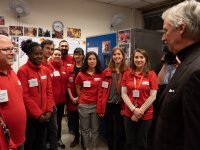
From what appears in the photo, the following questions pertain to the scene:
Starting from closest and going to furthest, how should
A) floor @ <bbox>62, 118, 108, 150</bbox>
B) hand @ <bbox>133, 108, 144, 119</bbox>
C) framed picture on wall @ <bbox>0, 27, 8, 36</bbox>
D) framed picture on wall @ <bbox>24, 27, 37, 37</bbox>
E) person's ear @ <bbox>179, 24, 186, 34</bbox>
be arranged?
person's ear @ <bbox>179, 24, 186, 34</bbox>
hand @ <bbox>133, 108, 144, 119</bbox>
floor @ <bbox>62, 118, 108, 150</bbox>
framed picture on wall @ <bbox>0, 27, 8, 36</bbox>
framed picture on wall @ <bbox>24, 27, 37, 37</bbox>

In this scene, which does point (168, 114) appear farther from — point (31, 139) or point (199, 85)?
point (31, 139)

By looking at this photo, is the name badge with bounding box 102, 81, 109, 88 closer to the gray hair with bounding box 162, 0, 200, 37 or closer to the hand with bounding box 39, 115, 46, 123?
the hand with bounding box 39, 115, 46, 123

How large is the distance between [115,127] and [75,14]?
3318mm

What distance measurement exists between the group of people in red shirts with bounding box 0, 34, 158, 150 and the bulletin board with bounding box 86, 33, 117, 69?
1.52 feet

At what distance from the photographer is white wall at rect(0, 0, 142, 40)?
15.1 feet

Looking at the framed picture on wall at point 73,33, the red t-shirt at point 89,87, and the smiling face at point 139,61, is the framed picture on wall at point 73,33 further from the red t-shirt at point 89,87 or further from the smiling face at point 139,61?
the smiling face at point 139,61

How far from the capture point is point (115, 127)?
2.85m

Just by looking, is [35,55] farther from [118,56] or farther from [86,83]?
[118,56]

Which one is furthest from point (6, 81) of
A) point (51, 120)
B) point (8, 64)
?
point (51, 120)

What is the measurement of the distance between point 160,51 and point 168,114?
8.10ft

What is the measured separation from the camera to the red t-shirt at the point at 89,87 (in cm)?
291

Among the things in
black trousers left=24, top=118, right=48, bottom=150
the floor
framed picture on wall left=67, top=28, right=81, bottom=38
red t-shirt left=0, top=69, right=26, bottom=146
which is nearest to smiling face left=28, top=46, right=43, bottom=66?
red t-shirt left=0, top=69, right=26, bottom=146

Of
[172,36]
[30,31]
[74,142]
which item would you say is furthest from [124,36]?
[30,31]

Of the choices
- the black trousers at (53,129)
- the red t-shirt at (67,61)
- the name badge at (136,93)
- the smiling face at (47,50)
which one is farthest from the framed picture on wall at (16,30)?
the name badge at (136,93)
